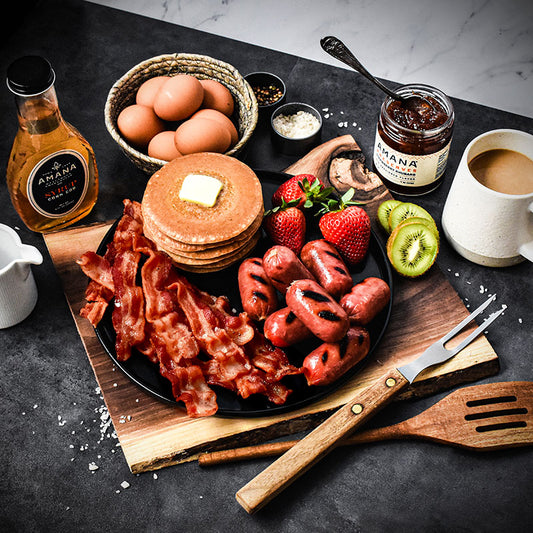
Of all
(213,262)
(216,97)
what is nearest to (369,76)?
(216,97)

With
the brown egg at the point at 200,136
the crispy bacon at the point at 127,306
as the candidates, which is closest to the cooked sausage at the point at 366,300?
the crispy bacon at the point at 127,306

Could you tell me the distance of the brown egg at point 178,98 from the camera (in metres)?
2.46

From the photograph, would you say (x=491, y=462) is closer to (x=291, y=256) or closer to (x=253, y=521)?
(x=253, y=521)

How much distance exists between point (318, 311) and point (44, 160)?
3.63 ft

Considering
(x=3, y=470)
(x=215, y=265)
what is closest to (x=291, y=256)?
(x=215, y=265)

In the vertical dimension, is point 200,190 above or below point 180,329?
above

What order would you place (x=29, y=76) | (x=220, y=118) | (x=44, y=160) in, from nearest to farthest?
(x=29, y=76) → (x=44, y=160) → (x=220, y=118)

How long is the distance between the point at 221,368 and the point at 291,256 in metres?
0.42

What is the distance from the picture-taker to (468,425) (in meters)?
2.04

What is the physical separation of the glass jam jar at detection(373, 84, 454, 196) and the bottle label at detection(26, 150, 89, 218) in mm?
1135

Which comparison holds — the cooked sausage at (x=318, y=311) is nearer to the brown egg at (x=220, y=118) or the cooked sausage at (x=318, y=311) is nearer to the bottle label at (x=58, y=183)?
the brown egg at (x=220, y=118)

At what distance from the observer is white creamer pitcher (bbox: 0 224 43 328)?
211 centimetres

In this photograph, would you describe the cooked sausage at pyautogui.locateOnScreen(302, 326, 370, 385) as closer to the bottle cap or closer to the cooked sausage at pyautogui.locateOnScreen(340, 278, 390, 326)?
the cooked sausage at pyautogui.locateOnScreen(340, 278, 390, 326)

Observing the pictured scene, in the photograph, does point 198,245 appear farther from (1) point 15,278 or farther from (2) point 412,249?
(2) point 412,249
